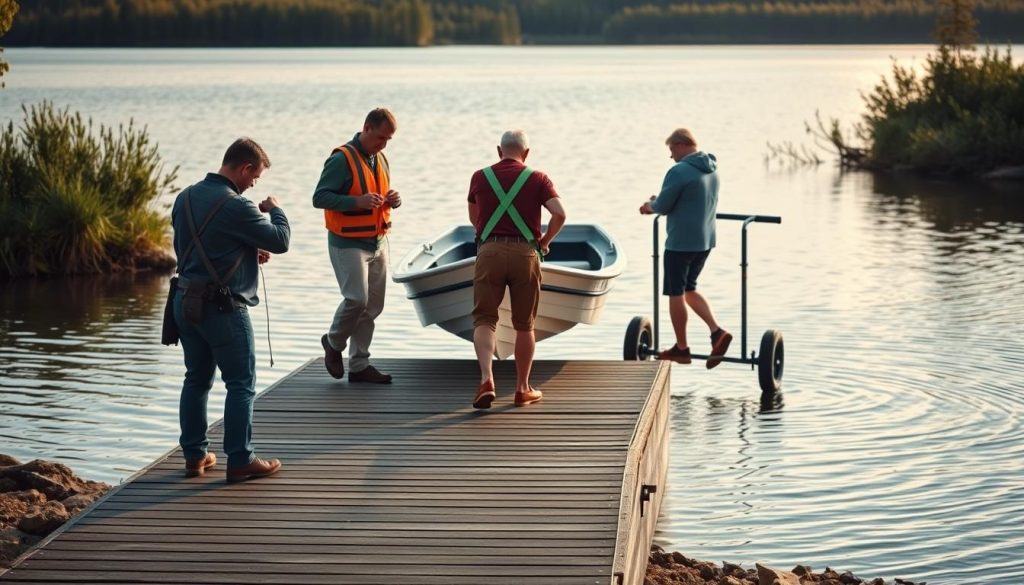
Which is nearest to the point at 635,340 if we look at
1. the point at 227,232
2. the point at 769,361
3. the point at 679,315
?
the point at 679,315

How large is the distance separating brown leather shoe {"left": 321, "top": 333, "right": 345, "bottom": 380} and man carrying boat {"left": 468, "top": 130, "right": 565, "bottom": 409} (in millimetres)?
1092

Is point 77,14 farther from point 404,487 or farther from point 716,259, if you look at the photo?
point 404,487

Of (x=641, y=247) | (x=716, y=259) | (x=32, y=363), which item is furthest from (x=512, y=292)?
(x=641, y=247)

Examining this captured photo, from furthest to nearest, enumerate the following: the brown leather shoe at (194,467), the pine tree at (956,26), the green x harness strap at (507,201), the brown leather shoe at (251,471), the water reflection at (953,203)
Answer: the pine tree at (956,26) → the water reflection at (953,203) → the green x harness strap at (507,201) → the brown leather shoe at (194,467) → the brown leather shoe at (251,471)

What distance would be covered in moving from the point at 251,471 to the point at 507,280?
217cm

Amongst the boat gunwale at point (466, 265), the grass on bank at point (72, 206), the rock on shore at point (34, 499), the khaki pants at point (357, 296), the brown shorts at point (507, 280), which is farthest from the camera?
the grass on bank at point (72, 206)

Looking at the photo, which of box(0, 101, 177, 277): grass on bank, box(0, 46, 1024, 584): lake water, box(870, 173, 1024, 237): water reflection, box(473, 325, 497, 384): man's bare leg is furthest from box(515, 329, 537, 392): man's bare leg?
box(870, 173, 1024, 237): water reflection

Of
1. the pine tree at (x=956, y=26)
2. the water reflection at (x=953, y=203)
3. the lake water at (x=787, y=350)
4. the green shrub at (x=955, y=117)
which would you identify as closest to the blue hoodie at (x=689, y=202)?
the lake water at (x=787, y=350)

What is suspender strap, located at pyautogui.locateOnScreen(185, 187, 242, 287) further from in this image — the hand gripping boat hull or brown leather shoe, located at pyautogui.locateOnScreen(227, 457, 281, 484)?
the hand gripping boat hull

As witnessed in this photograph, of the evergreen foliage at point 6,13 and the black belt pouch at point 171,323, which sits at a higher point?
the evergreen foliage at point 6,13

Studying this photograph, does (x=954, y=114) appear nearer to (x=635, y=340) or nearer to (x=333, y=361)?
(x=635, y=340)

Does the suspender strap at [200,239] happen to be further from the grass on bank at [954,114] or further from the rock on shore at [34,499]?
the grass on bank at [954,114]

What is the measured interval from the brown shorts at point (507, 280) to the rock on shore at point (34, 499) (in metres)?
2.42

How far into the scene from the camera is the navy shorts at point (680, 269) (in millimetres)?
12250
